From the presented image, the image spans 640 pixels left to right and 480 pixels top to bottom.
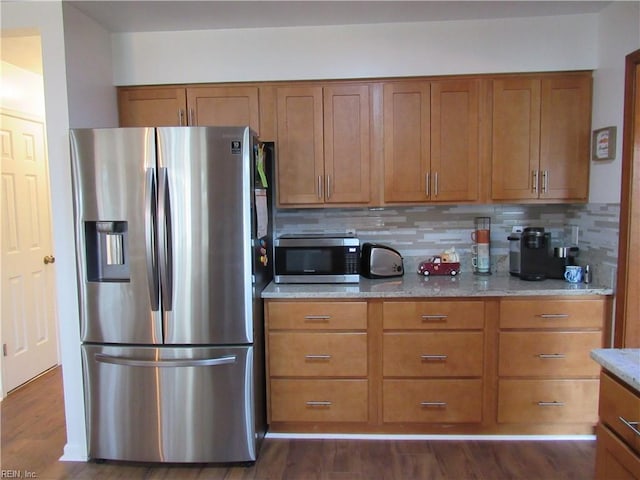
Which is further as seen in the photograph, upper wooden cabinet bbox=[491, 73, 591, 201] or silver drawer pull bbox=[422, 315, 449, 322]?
upper wooden cabinet bbox=[491, 73, 591, 201]

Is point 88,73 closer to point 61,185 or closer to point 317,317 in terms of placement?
point 61,185

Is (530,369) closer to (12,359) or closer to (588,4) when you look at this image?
(588,4)

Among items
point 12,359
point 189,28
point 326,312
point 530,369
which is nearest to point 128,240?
point 326,312

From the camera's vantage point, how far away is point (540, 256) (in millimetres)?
2609

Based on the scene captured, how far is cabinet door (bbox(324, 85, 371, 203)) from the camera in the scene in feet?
8.66

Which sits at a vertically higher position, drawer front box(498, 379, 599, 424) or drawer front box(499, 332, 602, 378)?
drawer front box(499, 332, 602, 378)

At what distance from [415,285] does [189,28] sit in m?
2.10

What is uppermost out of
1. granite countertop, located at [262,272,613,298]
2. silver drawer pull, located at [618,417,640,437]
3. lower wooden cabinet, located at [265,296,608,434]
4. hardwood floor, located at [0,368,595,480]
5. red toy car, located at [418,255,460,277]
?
red toy car, located at [418,255,460,277]

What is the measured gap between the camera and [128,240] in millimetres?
2164

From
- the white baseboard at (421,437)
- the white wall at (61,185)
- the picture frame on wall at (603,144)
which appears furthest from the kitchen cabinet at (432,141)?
the white wall at (61,185)

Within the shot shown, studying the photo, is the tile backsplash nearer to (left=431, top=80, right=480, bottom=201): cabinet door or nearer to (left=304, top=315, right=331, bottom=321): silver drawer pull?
(left=431, top=80, right=480, bottom=201): cabinet door

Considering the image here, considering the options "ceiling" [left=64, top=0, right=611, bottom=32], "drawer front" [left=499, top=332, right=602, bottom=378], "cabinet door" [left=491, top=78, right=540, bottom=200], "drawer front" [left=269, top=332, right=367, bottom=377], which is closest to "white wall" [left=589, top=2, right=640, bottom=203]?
"ceiling" [left=64, top=0, right=611, bottom=32]

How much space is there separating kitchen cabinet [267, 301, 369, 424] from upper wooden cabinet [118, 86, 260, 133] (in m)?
1.21

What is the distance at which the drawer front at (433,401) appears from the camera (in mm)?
2428
